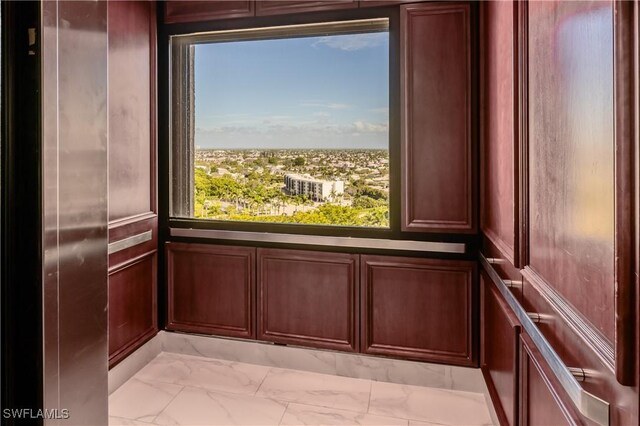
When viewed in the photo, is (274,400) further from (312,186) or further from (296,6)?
(296,6)

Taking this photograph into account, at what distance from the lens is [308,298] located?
2648 mm

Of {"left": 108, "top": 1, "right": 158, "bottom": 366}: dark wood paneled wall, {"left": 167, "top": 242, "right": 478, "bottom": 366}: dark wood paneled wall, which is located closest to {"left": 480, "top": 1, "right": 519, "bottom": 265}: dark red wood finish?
{"left": 167, "top": 242, "right": 478, "bottom": 366}: dark wood paneled wall

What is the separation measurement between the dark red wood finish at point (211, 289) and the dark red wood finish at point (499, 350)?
55.8 inches

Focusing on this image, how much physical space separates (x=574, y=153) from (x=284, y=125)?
1.95m

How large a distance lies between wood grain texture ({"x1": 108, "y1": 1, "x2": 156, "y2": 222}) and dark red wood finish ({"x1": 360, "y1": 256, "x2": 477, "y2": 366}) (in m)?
1.48

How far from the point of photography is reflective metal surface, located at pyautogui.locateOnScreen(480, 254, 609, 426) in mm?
838

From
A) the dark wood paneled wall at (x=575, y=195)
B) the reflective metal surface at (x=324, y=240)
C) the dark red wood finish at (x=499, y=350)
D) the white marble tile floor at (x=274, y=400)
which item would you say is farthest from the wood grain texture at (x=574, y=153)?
the white marble tile floor at (x=274, y=400)

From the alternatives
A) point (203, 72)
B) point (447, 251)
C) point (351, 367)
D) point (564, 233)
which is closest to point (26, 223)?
Answer: point (564, 233)

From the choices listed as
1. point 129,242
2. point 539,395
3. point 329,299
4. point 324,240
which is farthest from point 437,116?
point 129,242

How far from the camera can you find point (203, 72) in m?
2.83

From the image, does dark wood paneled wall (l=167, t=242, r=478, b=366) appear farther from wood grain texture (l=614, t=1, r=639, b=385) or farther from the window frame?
wood grain texture (l=614, t=1, r=639, b=385)

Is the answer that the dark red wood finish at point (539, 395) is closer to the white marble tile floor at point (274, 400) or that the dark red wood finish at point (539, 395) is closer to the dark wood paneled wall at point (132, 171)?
the white marble tile floor at point (274, 400)

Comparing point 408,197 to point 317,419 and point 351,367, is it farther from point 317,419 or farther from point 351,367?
point 317,419

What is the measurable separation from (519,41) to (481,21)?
2.95 ft
